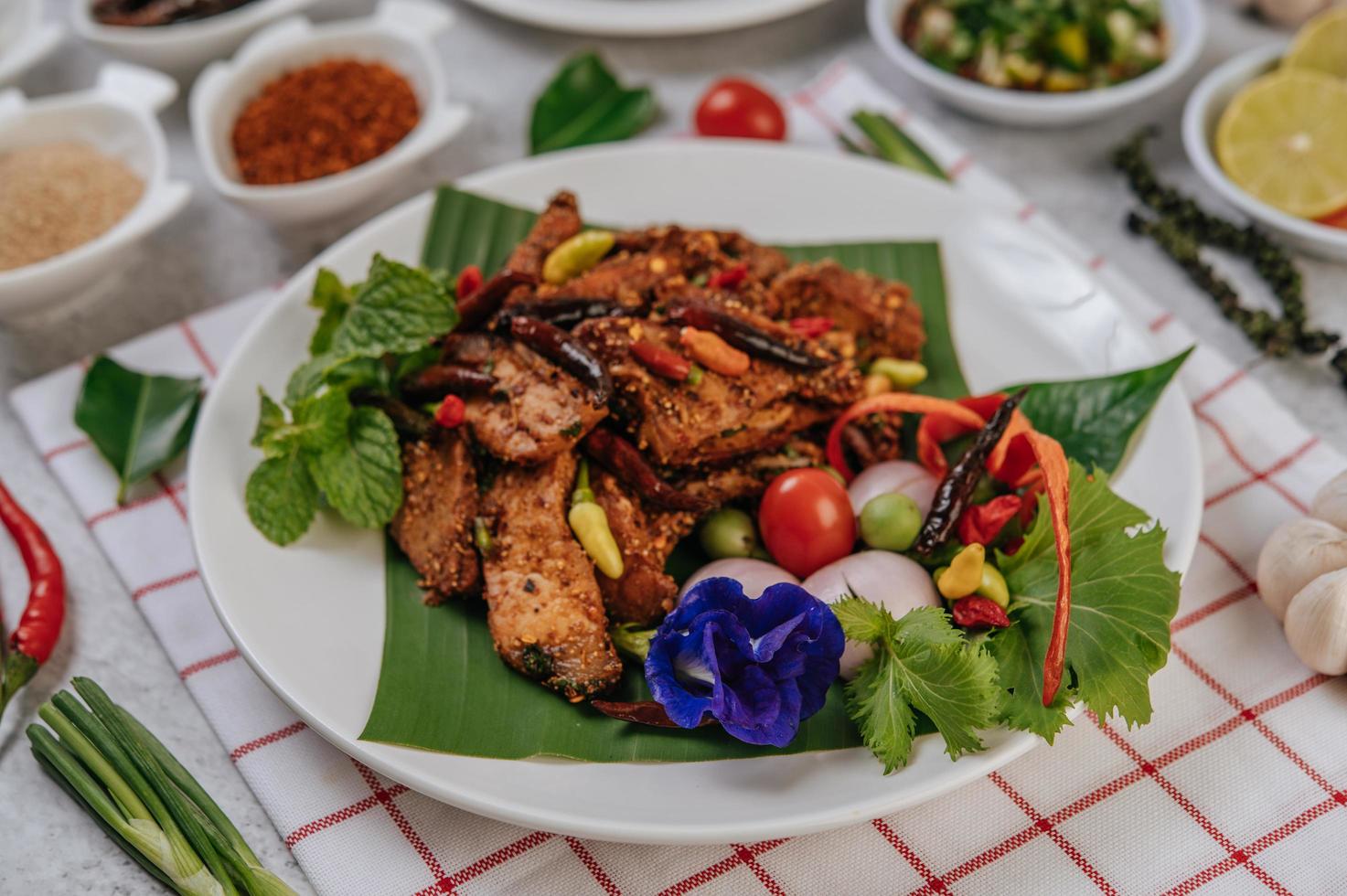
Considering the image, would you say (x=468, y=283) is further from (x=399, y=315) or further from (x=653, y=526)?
(x=653, y=526)

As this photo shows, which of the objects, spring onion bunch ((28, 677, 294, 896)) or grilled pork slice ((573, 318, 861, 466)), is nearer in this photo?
spring onion bunch ((28, 677, 294, 896))

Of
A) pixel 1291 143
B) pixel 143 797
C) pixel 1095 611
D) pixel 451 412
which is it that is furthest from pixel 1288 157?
pixel 143 797

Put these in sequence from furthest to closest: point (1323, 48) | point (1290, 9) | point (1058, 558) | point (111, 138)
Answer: point (1290, 9)
point (1323, 48)
point (111, 138)
point (1058, 558)

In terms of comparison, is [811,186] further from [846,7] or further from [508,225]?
[846,7]

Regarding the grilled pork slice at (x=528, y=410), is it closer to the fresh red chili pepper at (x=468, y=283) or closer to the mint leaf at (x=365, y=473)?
the mint leaf at (x=365, y=473)

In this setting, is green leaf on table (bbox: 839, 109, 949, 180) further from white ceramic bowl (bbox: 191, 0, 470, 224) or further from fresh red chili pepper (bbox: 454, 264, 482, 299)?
fresh red chili pepper (bbox: 454, 264, 482, 299)

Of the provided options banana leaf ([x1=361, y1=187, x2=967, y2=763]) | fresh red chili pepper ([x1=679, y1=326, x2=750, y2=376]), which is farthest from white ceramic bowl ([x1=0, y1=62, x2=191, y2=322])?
fresh red chili pepper ([x1=679, y1=326, x2=750, y2=376])
